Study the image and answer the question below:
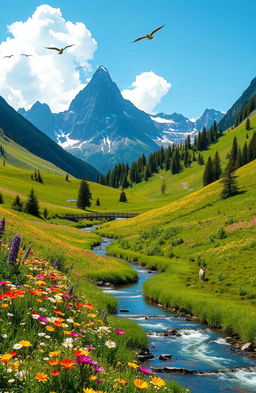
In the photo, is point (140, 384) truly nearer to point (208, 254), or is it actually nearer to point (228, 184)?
point (208, 254)

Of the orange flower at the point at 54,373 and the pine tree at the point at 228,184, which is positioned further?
the pine tree at the point at 228,184

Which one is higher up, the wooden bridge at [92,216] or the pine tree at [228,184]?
the pine tree at [228,184]

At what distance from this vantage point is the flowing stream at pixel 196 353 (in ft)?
44.0

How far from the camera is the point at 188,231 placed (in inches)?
2233

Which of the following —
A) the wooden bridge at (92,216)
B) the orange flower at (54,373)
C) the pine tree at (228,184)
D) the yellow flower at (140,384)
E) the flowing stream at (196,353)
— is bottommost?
the flowing stream at (196,353)

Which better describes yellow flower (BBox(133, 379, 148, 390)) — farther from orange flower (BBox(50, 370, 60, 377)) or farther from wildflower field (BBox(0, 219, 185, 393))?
orange flower (BBox(50, 370, 60, 377))

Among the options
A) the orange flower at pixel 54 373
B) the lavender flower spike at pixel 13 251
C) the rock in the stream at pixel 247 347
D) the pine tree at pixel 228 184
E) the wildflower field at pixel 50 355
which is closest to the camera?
the orange flower at pixel 54 373

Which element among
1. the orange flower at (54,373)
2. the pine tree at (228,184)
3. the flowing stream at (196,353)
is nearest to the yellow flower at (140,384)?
the orange flower at (54,373)

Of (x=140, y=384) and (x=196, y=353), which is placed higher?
(x=140, y=384)

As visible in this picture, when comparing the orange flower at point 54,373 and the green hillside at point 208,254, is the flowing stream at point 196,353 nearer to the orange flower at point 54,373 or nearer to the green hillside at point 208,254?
the green hillside at point 208,254

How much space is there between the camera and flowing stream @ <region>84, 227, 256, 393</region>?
1342 cm

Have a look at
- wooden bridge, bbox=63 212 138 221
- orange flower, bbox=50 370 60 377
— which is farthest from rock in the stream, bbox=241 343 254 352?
wooden bridge, bbox=63 212 138 221

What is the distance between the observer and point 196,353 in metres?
17.0

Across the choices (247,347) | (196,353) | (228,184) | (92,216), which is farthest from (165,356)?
(92,216)
